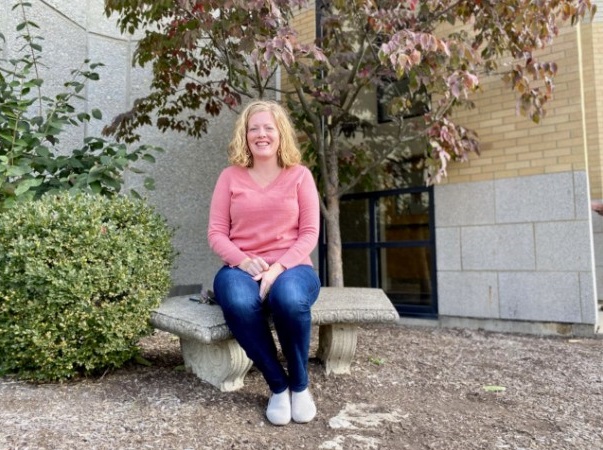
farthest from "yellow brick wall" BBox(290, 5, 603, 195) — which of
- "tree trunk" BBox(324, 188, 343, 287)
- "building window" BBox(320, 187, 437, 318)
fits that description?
"tree trunk" BBox(324, 188, 343, 287)

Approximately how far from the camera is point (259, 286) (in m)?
→ 2.38

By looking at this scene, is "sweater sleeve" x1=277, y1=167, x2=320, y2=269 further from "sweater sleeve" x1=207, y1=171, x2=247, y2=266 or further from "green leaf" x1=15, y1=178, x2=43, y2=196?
"green leaf" x1=15, y1=178, x2=43, y2=196

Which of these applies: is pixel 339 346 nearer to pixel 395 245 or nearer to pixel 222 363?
pixel 222 363

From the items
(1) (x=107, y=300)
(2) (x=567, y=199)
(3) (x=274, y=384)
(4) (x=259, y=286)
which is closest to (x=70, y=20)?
(1) (x=107, y=300)

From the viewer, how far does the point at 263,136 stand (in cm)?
263

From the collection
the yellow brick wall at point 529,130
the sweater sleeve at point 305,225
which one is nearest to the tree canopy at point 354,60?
the yellow brick wall at point 529,130

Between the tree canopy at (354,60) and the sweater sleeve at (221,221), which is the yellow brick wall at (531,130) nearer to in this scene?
the tree canopy at (354,60)

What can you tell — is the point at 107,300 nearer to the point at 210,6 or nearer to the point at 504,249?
the point at 210,6

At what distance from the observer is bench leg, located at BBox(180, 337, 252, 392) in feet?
8.36

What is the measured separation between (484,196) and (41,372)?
12.2ft

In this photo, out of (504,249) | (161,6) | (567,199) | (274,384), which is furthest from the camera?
(504,249)

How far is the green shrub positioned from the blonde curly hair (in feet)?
2.36

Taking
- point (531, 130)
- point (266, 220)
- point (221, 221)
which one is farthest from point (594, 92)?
point (221, 221)

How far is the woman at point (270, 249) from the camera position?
2.27 m
